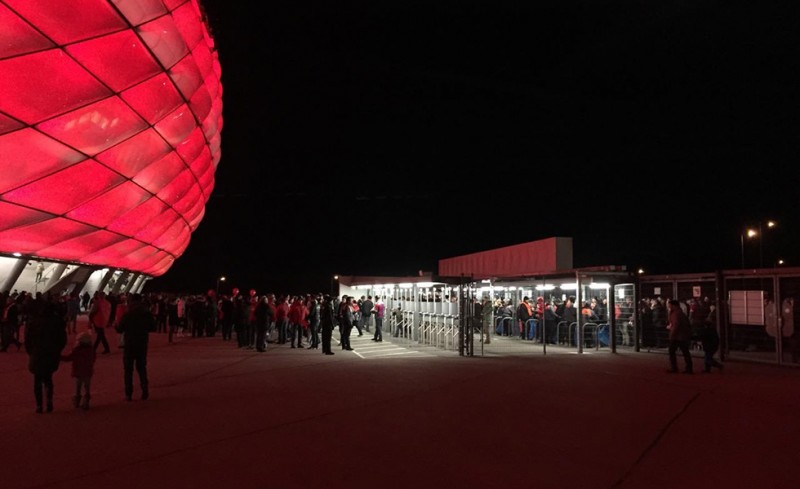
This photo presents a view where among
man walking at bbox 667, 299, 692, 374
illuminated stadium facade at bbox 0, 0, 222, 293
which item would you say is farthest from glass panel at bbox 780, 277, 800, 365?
illuminated stadium facade at bbox 0, 0, 222, 293

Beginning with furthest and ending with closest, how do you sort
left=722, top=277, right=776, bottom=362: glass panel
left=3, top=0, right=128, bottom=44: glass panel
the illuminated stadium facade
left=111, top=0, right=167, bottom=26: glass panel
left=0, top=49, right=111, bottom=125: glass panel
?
left=722, top=277, right=776, bottom=362: glass panel
left=111, top=0, right=167, bottom=26: glass panel
the illuminated stadium facade
left=0, top=49, right=111, bottom=125: glass panel
left=3, top=0, right=128, bottom=44: glass panel

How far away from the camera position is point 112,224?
22469mm

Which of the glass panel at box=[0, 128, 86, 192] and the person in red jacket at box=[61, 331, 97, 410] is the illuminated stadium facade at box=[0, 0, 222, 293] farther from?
the person in red jacket at box=[61, 331, 97, 410]

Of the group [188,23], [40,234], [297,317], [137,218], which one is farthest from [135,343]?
[137,218]

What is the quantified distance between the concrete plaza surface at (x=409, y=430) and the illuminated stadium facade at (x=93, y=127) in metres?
5.74

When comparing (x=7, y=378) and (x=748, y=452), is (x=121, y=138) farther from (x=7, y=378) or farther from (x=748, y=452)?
(x=748, y=452)

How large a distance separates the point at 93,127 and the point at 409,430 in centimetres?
1325

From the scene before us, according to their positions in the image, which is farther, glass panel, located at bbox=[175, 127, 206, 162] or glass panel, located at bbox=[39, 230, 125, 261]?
glass panel, located at bbox=[175, 127, 206, 162]

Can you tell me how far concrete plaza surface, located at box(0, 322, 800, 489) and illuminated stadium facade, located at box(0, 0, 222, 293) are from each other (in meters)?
5.74

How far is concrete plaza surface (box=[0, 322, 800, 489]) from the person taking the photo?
5.52m

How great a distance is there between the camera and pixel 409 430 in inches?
288

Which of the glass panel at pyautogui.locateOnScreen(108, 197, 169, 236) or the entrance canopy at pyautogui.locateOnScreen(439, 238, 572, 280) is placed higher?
the glass panel at pyautogui.locateOnScreen(108, 197, 169, 236)

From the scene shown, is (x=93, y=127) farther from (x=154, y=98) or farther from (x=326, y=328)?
(x=326, y=328)

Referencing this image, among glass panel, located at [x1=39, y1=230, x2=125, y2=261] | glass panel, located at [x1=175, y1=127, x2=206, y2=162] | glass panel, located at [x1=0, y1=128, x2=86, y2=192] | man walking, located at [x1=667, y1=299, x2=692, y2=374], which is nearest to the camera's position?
man walking, located at [x1=667, y1=299, x2=692, y2=374]
